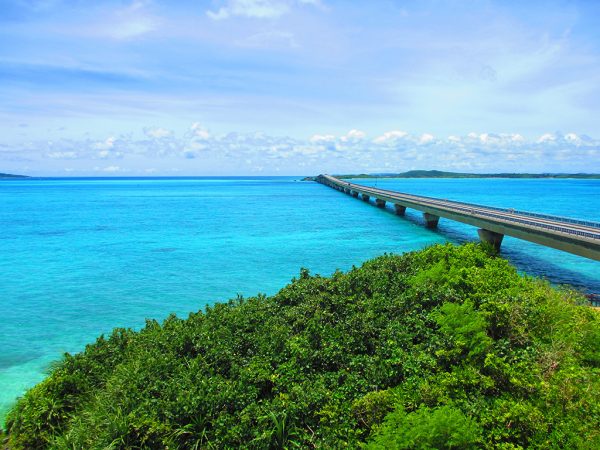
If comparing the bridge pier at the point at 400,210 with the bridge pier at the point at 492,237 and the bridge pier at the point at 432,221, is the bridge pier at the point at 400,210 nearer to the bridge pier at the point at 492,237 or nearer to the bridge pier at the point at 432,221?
the bridge pier at the point at 432,221

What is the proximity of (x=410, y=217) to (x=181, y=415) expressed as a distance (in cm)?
6666

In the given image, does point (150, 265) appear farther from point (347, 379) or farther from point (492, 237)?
point (492, 237)

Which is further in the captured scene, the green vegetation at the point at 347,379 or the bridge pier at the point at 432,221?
the bridge pier at the point at 432,221

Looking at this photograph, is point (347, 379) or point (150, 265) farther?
point (150, 265)

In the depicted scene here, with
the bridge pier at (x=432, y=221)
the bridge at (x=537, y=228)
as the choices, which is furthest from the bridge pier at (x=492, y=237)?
the bridge pier at (x=432, y=221)

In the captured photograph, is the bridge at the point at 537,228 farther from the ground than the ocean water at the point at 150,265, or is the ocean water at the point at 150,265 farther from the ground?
the bridge at the point at 537,228

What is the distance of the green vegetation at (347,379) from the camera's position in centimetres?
838

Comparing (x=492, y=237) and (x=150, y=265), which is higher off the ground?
(x=492, y=237)

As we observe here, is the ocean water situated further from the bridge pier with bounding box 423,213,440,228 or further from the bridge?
the bridge

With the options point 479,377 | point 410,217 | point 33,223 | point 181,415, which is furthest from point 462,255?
point 33,223

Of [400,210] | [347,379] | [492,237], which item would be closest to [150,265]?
[347,379]

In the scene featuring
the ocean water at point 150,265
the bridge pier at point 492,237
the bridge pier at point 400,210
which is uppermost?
the bridge pier at point 492,237

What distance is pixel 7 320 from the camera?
22656 millimetres

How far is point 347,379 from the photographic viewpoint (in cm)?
1005
